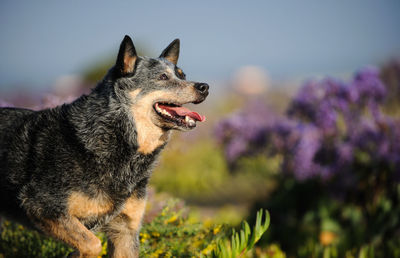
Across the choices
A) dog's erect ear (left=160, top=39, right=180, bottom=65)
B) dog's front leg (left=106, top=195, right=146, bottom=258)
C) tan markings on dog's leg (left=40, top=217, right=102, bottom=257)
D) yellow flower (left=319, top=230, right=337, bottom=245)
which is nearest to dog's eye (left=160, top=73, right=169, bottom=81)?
dog's erect ear (left=160, top=39, right=180, bottom=65)

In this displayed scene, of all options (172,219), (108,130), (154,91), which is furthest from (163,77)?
(172,219)

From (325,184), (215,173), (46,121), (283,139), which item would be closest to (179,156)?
(215,173)

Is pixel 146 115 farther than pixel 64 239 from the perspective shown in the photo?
Yes

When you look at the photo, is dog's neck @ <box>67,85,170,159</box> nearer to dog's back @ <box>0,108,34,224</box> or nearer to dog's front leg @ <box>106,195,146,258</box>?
dog's front leg @ <box>106,195,146,258</box>

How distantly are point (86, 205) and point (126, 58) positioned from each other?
1123mm

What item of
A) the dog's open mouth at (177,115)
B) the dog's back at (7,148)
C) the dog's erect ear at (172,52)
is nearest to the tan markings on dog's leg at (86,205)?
the dog's back at (7,148)

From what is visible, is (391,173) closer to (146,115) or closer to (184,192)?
(146,115)

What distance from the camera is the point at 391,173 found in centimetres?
506

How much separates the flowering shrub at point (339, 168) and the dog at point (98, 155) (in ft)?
8.82

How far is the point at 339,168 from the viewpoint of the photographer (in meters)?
5.16

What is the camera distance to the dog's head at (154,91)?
109 inches

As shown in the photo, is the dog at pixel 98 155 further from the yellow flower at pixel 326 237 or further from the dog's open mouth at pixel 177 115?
the yellow flower at pixel 326 237

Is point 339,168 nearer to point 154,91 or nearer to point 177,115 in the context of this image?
point 177,115

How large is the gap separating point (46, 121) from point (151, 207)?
5.97 ft
